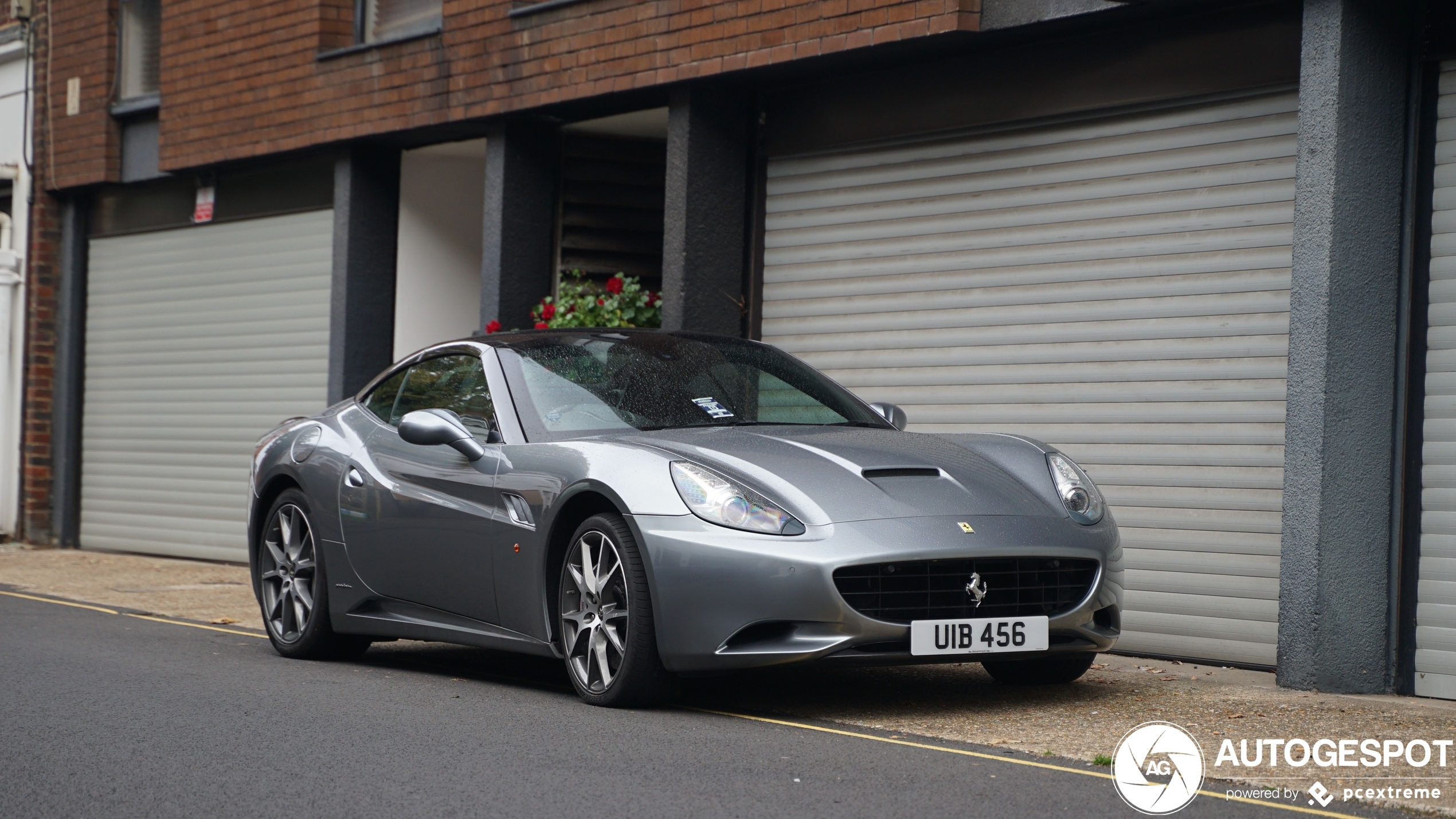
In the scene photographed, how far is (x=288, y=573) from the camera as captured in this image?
8.02 m

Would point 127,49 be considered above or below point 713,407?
above

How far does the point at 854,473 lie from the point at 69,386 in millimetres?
12527

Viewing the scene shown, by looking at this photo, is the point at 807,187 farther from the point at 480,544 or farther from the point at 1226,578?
the point at 480,544

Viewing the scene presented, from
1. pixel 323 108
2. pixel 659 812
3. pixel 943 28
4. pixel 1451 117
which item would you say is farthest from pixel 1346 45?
pixel 323 108

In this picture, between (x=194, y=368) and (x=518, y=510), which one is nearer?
(x=518, y=510)

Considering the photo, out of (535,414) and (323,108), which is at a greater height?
(323,108)

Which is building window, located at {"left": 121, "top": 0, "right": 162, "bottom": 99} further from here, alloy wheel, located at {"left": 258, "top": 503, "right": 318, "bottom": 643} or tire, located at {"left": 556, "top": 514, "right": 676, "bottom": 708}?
tire, located at {"left": 556, "top": 514, "right": 676, "bottom": 708}

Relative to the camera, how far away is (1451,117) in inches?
292

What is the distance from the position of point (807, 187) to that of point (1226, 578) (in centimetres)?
385

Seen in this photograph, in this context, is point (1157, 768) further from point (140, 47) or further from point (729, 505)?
point (140, 47)

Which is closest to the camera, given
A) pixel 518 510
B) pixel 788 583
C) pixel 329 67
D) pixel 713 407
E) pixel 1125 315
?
pixel 788 583

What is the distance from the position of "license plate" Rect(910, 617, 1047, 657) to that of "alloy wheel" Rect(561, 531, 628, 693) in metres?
1.02

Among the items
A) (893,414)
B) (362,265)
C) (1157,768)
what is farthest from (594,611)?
(362,265)

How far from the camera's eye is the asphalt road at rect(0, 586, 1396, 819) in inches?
175
